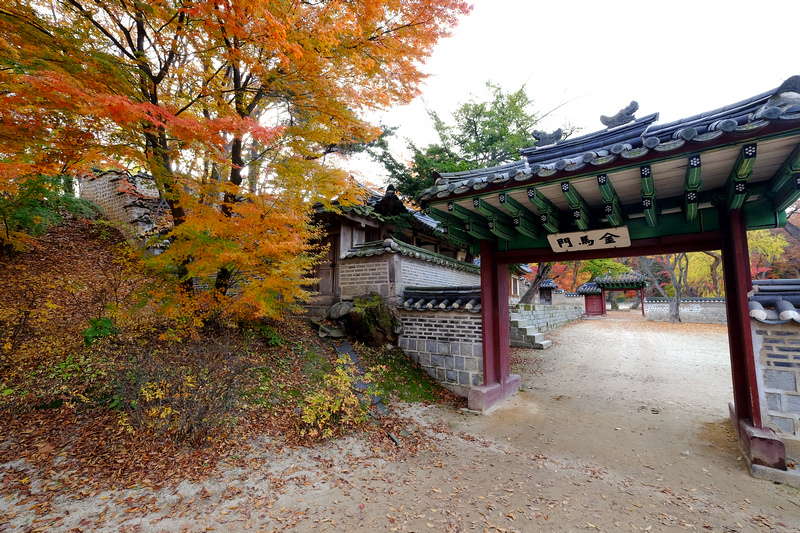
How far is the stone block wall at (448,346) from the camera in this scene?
687 centimetres

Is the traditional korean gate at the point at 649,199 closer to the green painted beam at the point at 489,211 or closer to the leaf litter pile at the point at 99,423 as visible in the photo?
the green painted beam at the point at 489,211

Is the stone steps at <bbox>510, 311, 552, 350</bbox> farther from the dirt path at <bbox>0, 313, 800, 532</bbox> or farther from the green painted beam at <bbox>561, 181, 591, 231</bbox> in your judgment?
the green painted beam at <bbox>561, 181, 591, 231</bbox>

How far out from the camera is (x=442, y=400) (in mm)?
6730

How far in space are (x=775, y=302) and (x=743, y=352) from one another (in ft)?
2.51

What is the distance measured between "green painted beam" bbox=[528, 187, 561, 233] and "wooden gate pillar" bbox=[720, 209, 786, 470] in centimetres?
219

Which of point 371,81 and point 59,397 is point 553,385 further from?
point 59,397

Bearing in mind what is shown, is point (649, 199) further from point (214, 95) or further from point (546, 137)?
point (214, 95)

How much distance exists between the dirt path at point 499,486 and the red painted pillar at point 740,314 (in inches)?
30.7

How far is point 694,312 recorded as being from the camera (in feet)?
65.4

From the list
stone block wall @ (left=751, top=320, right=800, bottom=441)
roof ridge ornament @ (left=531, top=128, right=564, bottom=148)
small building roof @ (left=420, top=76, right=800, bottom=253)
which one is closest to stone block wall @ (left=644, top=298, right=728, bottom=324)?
stone block wall @ (left=751, top=320, right=800, bottom=441)

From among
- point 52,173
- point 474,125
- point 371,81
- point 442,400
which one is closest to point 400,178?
point 474,125

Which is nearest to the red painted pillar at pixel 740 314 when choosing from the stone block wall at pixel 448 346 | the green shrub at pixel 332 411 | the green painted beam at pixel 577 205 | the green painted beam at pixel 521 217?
the green painted beam at pixel 577 205

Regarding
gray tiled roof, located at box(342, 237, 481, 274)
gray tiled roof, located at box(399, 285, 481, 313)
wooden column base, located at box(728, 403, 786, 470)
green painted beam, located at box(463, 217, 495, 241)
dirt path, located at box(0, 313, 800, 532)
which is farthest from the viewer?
gray tiled roof, located at box(342, 237, 481, 274)

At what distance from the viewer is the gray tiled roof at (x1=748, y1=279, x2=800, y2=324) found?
162 inches
